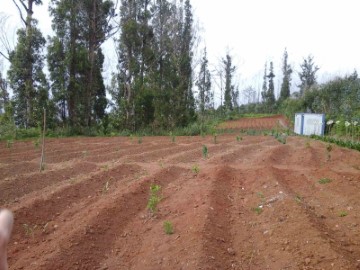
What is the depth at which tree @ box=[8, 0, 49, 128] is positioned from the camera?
14.4m

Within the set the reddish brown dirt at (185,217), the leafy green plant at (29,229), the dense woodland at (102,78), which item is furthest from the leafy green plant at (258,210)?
the dense woodland at (102,78)

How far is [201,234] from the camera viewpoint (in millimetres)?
3357

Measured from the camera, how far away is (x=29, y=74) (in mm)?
14766

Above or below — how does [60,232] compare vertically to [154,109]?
below

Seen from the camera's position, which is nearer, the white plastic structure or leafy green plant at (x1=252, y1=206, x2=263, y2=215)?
leafy green plant at (x1=252, y1=206, x2=263, y2=215)

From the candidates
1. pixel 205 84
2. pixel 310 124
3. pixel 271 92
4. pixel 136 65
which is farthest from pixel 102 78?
pixel 271 92

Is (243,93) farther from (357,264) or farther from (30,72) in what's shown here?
(357,264)

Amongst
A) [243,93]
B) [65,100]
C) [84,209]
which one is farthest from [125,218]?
[243,93]

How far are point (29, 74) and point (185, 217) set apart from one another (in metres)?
13.5

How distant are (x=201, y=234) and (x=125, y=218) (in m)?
1.20

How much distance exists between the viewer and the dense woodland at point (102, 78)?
14.8 metres

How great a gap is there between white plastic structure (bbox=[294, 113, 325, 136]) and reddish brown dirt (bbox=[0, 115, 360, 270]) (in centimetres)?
769

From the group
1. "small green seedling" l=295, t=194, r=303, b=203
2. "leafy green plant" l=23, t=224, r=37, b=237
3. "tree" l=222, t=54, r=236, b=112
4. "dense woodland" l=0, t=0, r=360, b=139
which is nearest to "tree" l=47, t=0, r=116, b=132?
"dense woodland" l=0, t=0, r=360, b=139

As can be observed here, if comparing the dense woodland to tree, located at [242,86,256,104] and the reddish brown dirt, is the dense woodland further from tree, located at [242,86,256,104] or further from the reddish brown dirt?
tree, located at [242,86,256,104]
